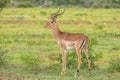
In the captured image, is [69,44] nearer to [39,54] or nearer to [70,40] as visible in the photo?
[70,40]

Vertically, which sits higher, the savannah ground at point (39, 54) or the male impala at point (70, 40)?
the male impala at point (70, 40)

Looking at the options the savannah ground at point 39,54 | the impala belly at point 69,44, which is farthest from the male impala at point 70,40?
the savannah ground at point 39,54

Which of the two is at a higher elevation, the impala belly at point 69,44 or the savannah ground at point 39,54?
the impala belly at point 69,44

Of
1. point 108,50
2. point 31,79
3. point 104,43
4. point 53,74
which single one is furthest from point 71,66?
point 104,43

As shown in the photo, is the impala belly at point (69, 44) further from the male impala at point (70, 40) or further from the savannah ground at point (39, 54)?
the savannah ground at point (39, 54)

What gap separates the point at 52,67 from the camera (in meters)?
12.9

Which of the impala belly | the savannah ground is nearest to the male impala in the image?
the impala belly

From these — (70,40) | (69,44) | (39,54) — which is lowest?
(39,54)

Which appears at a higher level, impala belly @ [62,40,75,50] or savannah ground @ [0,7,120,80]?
impala belly @ [62,40,75,50]

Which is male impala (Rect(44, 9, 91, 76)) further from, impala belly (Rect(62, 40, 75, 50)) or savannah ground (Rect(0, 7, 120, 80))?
savannah ground (Rect(0, 7, 120, 80))

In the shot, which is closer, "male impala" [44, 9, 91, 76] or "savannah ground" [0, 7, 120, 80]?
"male impala" [44, 9, 91, 76]

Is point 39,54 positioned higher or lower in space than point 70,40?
lower

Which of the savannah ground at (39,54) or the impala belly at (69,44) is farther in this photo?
the savannah ground at (39,54)

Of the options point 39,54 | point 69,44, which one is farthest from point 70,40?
point 39,54
